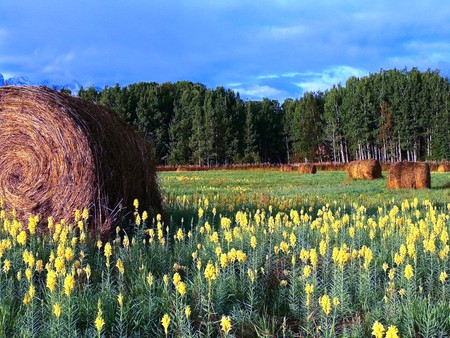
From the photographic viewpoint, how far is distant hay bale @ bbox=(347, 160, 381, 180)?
30.1m

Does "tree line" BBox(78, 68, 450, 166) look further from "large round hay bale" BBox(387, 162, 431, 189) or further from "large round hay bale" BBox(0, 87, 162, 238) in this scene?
"large round hay bale" BBox(0, 87, 162, 238)

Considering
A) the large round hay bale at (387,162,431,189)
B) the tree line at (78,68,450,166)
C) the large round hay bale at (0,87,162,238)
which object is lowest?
the large round hay bale at (387,162,431,189)

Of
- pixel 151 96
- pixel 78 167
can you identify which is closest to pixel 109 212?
pixel 78 167

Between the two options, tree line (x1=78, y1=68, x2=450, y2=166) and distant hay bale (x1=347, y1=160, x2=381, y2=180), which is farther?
tree line (x1=78, y1=68, x2=450, y2=166)

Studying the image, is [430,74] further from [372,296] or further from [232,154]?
[372,296]

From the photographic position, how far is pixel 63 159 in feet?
26.3

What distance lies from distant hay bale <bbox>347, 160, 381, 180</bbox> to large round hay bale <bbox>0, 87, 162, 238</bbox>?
2372 centimetres

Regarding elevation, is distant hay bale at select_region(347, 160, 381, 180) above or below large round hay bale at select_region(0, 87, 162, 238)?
below

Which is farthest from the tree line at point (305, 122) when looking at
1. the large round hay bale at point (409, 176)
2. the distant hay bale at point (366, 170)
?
the large round hay bale at point (409, 176)

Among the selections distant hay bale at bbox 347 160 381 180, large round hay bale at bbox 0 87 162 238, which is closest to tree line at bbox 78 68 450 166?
distant hay bale at bbox 347 160 381 180

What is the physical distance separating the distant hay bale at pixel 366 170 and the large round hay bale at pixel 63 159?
77.8 ft

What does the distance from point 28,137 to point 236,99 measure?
3227 inches

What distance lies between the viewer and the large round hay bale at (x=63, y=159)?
7906 millimetres

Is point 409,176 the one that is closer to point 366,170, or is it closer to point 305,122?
point 366,170
